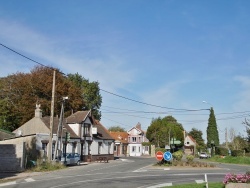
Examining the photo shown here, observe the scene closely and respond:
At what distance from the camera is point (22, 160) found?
101ft

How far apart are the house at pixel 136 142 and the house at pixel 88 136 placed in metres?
32.5

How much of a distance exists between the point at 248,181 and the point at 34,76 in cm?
4620

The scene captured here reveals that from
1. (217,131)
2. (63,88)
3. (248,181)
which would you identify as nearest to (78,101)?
(63,88)

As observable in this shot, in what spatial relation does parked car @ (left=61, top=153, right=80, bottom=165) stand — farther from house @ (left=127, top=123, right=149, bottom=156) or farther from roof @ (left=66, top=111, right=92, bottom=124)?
house @ (left=127, top=123, right=149, bottom=156)

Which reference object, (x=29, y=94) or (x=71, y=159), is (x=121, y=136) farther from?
(x=71, y=159)

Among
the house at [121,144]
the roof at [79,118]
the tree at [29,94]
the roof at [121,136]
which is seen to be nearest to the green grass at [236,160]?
the roof at [79,118]

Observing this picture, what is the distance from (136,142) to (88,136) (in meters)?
39.9

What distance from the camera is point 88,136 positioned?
5047 centimetres

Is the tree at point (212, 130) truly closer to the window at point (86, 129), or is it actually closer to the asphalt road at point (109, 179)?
the window at point (86, 129)

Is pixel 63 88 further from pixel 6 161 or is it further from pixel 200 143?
pixel 200 143

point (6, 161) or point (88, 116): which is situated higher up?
point (88, 116)

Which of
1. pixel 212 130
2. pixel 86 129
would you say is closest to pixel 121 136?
pixel 212 130

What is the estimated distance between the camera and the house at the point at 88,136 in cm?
4869

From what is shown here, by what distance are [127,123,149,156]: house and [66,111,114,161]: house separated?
32462 mm
